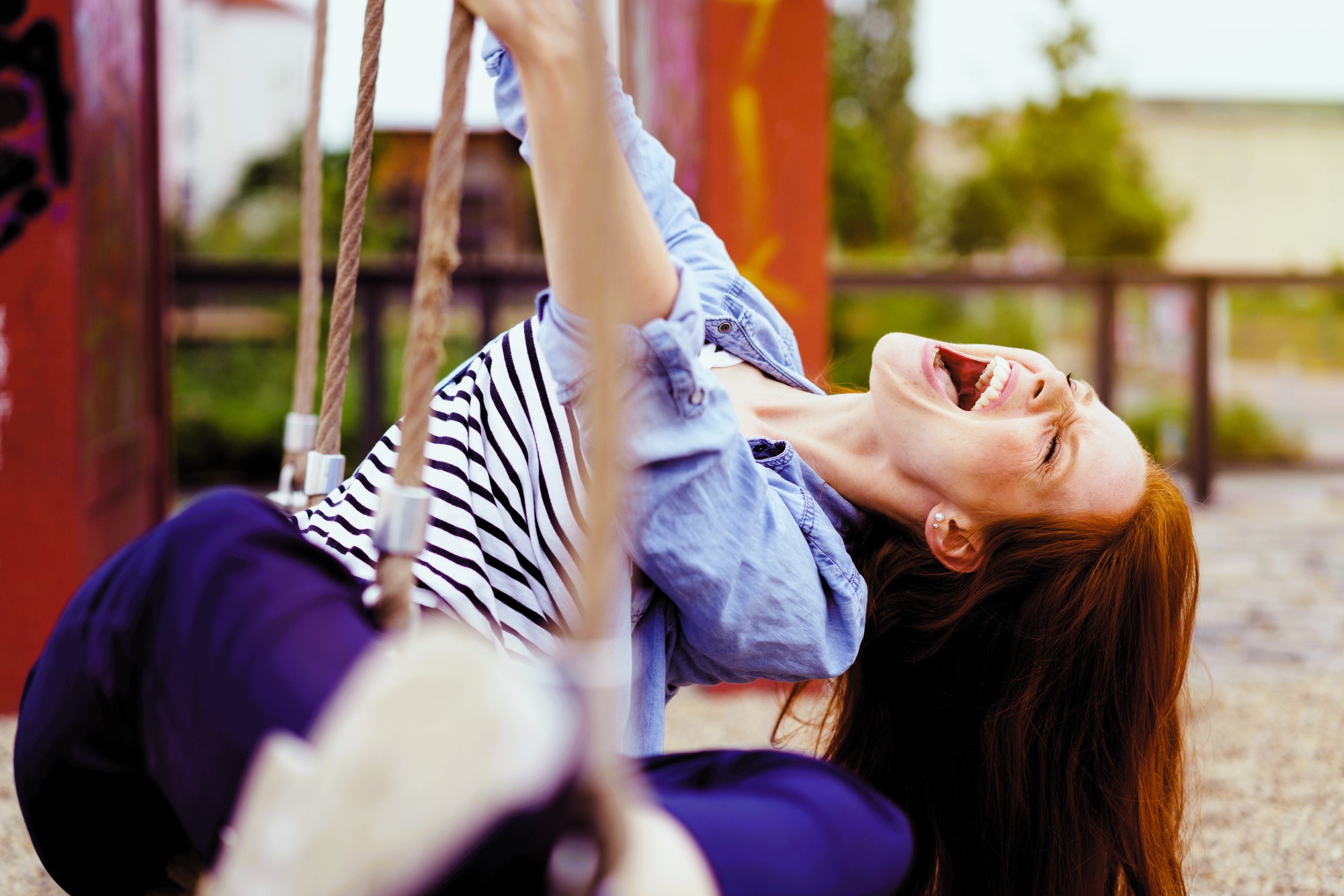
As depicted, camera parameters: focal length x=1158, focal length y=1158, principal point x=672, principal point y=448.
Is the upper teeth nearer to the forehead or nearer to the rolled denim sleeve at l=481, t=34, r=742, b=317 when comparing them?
the forehead

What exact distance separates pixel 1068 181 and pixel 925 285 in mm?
9881

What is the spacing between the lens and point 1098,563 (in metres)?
1.74

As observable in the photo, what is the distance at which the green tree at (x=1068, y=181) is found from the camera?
15.2 meters

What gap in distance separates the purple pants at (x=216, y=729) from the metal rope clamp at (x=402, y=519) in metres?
0.09

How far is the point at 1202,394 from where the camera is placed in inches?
288

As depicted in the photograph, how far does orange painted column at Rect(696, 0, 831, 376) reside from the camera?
3.54 m

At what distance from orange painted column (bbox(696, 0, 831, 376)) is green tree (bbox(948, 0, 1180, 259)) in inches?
499

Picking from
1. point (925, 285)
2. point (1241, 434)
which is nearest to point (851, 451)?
point (925, 285)

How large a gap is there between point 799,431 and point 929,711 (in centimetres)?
50

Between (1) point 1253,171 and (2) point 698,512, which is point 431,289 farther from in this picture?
(1) point 1253,171

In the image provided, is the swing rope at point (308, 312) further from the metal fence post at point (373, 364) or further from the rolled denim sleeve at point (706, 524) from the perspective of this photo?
the metal fence post at point (373, 364)

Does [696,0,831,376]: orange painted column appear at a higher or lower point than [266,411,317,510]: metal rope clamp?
higher

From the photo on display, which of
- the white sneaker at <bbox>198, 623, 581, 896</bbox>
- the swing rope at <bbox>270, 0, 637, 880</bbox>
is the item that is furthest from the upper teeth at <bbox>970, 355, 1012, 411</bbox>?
the white sneaker at <bbox>198, 623, 581, 896</bbox>

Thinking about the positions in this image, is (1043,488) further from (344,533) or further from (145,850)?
(145,850)
